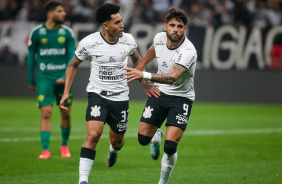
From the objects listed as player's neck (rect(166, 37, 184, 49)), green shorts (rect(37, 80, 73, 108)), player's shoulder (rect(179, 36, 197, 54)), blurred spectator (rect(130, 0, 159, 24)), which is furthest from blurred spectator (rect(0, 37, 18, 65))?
player's shoulder (rect(179, 36, 197, 54))

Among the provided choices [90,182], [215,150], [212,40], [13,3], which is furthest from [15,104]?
[90,182]

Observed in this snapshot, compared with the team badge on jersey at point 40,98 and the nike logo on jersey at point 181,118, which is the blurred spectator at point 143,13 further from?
the nike logo on jersey at point 181,118

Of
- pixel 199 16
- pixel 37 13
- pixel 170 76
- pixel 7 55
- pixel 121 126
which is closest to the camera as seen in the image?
pixel 170 76

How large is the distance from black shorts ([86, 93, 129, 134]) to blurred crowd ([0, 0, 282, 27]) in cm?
1394

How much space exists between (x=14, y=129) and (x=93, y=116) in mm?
7313

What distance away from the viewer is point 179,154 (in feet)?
35.1

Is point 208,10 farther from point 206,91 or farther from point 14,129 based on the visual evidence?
point 14,129

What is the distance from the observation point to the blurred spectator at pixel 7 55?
22422mm

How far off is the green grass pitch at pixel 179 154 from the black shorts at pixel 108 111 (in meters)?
0.84

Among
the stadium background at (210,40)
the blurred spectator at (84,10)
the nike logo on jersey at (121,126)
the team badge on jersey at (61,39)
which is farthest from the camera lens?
the blurred spectator at (84,10)

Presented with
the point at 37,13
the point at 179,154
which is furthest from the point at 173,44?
the point at 37,13

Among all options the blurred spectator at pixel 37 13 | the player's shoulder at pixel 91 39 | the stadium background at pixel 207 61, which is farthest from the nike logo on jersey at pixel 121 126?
the blurred spectator at pixel 37 13

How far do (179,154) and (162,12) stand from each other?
12688mm

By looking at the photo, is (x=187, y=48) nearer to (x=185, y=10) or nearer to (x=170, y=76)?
(x=170, y=76)
